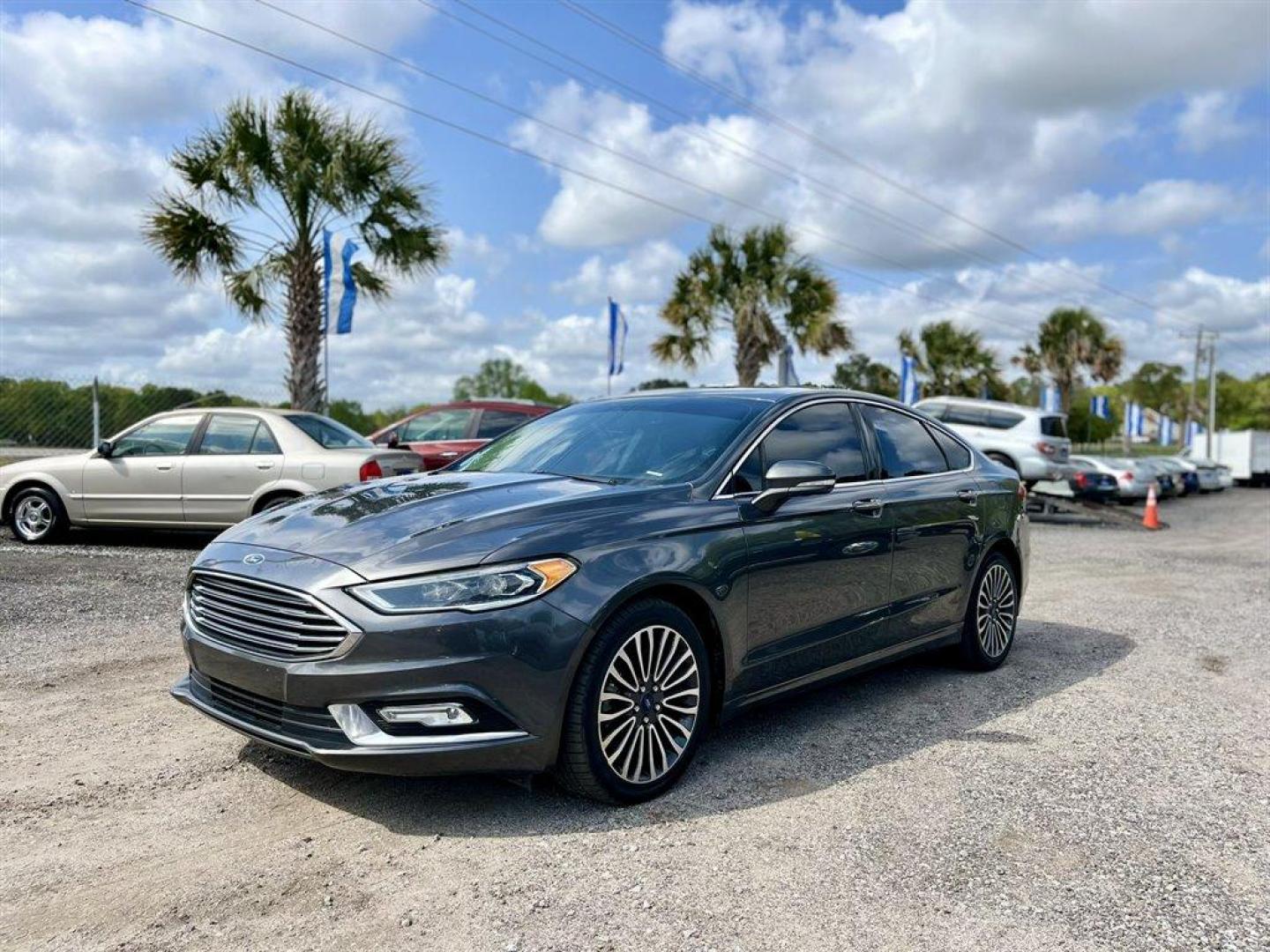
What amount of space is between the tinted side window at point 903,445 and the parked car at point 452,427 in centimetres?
764

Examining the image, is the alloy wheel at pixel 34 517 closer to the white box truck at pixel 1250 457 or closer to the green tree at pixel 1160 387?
the white box truck at pixel 1250 457

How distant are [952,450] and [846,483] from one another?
139 centimetres

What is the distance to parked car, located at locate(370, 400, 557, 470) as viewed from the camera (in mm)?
13008

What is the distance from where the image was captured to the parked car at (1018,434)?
781 inches

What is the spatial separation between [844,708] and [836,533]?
1.05m

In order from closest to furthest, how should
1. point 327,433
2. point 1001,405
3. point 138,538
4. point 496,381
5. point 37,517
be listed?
1. point 327,433
2. point 37,517
3. point 138,538
4. point 1001,405
5. point 496,381

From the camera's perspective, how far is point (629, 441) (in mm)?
4723

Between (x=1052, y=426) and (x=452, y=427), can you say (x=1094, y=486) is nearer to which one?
(x=1052, y=426)

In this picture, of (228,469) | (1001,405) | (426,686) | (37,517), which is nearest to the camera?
(426,686)

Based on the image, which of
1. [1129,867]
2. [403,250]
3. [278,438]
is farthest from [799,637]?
[403,250]

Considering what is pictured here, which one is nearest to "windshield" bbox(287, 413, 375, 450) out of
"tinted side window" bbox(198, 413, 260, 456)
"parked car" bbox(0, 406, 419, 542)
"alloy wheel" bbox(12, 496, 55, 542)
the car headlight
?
"parked car" bbox(0, 406, 419, 542)

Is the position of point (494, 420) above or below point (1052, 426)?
below

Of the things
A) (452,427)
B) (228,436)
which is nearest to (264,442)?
(228,436)

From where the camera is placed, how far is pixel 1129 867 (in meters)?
3.37
